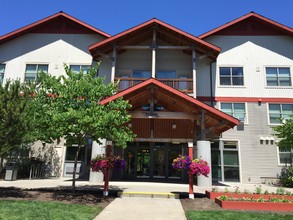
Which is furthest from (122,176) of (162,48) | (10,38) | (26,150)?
(10,38)

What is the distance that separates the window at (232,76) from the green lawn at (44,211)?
14877 millimetres

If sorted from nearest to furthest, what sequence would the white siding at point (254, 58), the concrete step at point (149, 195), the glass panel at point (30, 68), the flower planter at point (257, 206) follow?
the flower planter at point (257, 206) → the concrete step at point (149, 195) → the white siding at point (254, 58) → the glass panel at point (30, 68)

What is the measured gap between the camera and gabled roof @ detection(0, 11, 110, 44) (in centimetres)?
2144

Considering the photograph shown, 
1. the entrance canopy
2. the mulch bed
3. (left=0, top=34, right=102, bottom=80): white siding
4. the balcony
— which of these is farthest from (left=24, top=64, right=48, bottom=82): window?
the mulch bed

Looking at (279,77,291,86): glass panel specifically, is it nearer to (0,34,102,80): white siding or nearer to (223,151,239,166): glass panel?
(223,151,239,166): glass panel

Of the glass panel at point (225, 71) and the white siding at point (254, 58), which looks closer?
the white siding at point (254, 58)

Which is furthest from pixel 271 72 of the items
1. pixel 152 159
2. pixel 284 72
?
pixel 152 159

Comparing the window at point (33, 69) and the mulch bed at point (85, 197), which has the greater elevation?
the window at point (33, 69)

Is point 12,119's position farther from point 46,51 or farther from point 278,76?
point 278,76

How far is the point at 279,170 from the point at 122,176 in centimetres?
1069

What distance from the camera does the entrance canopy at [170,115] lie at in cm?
1365

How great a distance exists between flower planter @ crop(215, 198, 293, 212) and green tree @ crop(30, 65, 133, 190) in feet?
14.0

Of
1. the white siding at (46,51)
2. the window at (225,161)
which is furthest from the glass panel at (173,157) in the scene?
the white siding at (46,51)

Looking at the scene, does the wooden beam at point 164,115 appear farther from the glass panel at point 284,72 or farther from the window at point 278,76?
the glass panel at point 284,72
